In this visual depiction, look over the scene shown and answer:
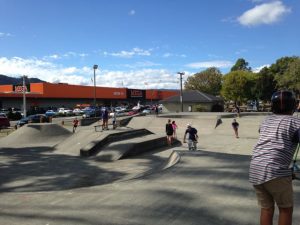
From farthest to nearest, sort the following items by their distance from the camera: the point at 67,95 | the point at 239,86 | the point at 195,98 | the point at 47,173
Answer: the point at 67,95, the point at 239,86, the point at 195,98, the point at 47,173

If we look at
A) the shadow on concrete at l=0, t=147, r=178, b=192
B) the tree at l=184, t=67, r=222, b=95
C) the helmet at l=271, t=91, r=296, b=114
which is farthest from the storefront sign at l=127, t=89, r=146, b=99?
the helmet at l=271, t=91, r=296, b=114

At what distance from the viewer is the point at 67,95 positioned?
80.1m

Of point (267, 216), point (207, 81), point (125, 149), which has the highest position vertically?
point (207, 81)

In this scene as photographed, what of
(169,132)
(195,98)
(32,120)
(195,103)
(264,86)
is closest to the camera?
(169,132)

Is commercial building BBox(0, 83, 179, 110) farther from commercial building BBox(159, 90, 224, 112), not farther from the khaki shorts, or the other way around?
the khaki shorts

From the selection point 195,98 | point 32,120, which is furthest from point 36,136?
point 195,98

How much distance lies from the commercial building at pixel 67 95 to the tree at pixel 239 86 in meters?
26.8

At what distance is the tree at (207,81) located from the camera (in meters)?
96.9

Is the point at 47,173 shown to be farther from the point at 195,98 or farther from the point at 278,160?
the point at 195,98

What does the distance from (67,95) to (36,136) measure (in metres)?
56.4

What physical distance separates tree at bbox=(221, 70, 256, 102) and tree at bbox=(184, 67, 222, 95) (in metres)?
15.3


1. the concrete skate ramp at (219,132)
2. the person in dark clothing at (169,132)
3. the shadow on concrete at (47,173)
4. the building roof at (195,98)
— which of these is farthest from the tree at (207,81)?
the shadow on concrete at (47,173)

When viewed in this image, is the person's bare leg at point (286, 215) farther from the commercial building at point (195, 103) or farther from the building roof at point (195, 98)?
the building roof at point (195, 98)

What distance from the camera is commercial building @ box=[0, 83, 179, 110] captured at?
70.0m
